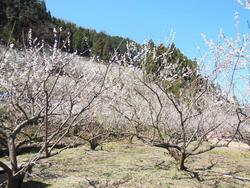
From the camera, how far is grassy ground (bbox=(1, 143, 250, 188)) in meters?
7.38

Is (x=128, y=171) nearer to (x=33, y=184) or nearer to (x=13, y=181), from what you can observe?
(x=33, y=184)

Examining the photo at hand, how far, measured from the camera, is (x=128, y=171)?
26.8 feet

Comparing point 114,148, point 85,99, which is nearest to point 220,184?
point 114,148

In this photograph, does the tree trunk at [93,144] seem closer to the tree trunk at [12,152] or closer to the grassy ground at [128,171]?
the grassy ground at [128,171]

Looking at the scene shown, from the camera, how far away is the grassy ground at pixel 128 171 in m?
7.38

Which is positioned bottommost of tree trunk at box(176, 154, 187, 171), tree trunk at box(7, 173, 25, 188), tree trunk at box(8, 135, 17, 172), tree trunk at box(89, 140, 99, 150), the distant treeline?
tree trunk at box(89, 140, 99, 150)

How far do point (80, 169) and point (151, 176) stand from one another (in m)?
1.51

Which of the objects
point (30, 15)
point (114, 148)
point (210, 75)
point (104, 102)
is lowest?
point (114, 148)

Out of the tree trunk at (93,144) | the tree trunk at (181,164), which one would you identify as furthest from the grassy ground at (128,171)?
the tree trunk at (93,144)

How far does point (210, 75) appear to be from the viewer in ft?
30.3

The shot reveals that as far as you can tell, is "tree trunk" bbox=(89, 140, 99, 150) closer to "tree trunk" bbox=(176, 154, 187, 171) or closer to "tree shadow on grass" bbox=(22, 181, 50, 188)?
"tree trunk" bbox=(176, 154, 187, 171)

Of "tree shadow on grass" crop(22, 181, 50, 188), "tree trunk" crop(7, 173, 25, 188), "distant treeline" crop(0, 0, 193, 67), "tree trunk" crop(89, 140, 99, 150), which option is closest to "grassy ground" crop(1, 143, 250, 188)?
"tree shadow on grass" crop(22, 181, 50, 188)

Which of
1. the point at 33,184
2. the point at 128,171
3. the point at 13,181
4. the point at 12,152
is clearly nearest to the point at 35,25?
the point at 128,171

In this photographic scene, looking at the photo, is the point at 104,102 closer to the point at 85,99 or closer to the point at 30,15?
the point at 85,99
